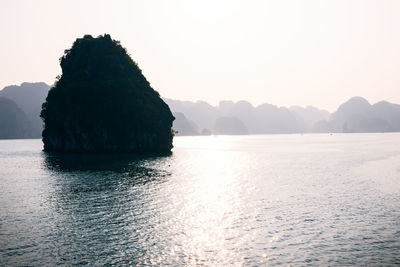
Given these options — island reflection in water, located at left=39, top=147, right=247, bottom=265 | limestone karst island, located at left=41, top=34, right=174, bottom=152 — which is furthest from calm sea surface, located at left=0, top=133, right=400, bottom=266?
limestone karst island, located at left=41, top=34, right=174, bottom=152

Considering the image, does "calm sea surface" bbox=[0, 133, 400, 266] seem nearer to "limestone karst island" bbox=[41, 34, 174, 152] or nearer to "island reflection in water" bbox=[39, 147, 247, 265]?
"island reflection in water" bbox=[39, 147, 247, 265]

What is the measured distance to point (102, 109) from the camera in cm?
12294

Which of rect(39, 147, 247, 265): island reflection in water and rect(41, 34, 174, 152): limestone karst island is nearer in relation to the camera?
rect(39, 147, 247, 265): island reflection in water

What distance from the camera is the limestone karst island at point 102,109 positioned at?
403 feet

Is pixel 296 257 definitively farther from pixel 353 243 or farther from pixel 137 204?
pixel 137 204

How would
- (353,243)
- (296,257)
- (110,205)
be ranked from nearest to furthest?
(296,257), (353,243), (110,205)

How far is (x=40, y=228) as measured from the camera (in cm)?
2716

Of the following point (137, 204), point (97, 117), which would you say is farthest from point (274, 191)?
point (97, 117)

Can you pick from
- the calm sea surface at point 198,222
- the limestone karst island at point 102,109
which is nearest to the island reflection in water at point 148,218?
the calm sea surface at point 198,222

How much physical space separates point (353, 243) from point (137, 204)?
79.9 feet

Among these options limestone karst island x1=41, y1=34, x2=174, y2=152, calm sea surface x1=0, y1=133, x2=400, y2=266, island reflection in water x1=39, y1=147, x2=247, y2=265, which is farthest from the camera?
limestone karst island x1=41, y1=34, x2=174, y2=152

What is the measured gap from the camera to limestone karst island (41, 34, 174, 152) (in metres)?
123

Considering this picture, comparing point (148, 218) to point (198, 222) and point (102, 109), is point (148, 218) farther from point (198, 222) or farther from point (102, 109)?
point (102, 109)

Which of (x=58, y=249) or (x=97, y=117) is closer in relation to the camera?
(x=58, y=249)
